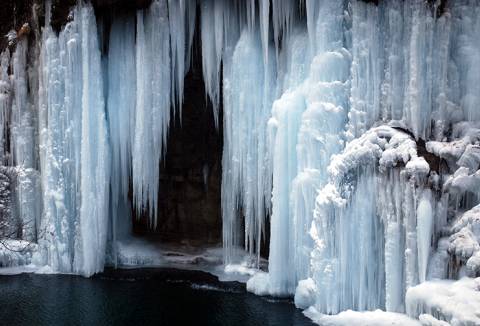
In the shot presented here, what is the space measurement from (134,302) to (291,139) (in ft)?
19.4

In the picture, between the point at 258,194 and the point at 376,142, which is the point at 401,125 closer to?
the point at 376,142

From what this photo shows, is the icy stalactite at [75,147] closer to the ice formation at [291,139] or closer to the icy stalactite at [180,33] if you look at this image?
the ice formation at [291,139]

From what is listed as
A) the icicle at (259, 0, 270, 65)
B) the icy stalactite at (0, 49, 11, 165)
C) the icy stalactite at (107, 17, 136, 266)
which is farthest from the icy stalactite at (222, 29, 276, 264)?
the icy stalactite at (0, 49, 11, 165)

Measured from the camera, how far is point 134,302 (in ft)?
52.7

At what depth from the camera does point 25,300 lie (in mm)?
16125

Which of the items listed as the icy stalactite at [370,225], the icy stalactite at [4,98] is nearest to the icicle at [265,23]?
the icy stalactite at [370,225]

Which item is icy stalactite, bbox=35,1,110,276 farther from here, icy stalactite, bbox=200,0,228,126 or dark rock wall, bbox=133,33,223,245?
dark rock wall, bbox=133,33,223,245

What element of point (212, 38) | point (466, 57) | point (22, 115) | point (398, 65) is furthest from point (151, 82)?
point (466, 57)

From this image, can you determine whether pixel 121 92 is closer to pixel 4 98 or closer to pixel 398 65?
pixel 4 98

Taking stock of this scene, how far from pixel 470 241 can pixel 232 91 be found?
27.2 ft

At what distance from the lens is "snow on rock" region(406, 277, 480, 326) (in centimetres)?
1118

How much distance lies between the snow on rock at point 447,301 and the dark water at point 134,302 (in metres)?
2.95

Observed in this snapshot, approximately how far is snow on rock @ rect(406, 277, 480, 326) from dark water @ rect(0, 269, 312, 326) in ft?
9.68

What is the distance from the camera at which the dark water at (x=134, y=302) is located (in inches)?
575
